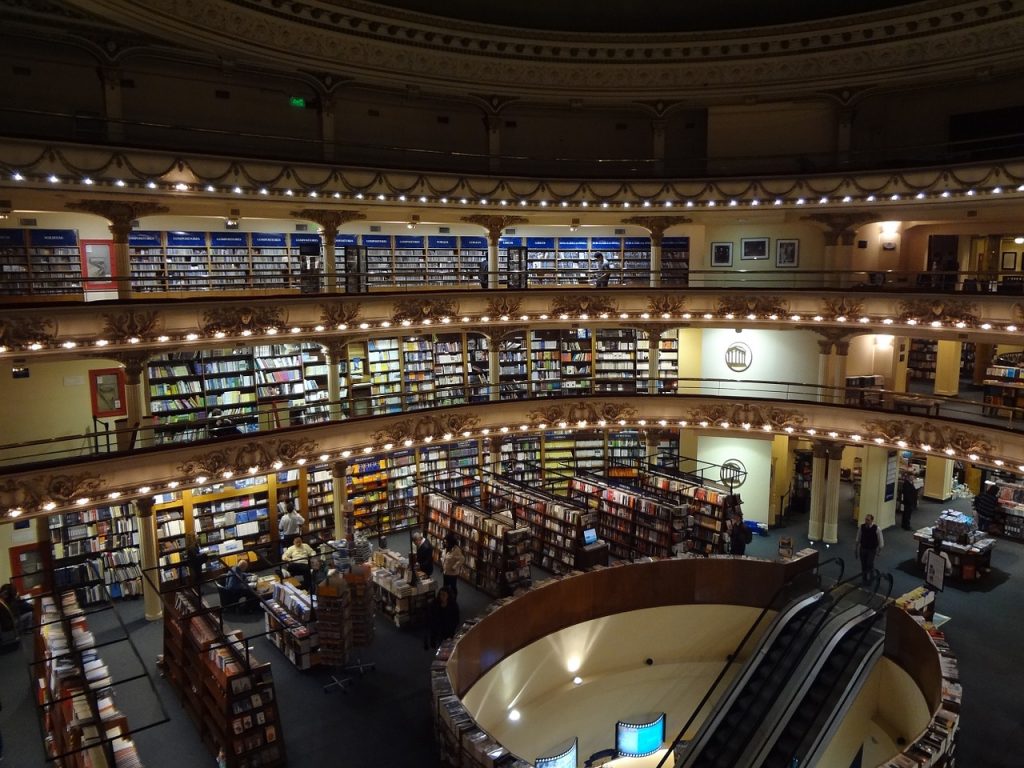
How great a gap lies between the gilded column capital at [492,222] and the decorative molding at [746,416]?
20.4 feet

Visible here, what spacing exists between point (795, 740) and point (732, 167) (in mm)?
13486

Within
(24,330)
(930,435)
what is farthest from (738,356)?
(24,330)

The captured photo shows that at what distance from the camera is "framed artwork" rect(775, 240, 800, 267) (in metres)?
18.4

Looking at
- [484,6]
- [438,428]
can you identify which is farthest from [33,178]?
[484,6]

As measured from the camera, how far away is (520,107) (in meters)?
19.1

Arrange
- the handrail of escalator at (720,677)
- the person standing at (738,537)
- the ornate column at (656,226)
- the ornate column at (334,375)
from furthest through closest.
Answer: the ornate column at (656,226), the ornate column at (334,375), the person standing at (738,537), the handrail of escalator at (720,677)

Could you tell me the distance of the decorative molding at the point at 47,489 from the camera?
11.1 m

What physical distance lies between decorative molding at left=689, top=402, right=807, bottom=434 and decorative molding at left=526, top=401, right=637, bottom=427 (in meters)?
1.62

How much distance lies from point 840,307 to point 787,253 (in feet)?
9.28

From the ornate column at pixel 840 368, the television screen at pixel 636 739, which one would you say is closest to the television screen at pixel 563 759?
the television screen at pixel 636 739

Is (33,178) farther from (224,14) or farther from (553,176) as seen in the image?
(553,176)

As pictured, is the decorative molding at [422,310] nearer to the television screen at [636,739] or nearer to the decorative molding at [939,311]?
the television screen at [636,739]

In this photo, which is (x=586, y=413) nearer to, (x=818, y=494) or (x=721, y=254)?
(x=721, y=254)

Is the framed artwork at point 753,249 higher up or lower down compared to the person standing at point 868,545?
higher up
